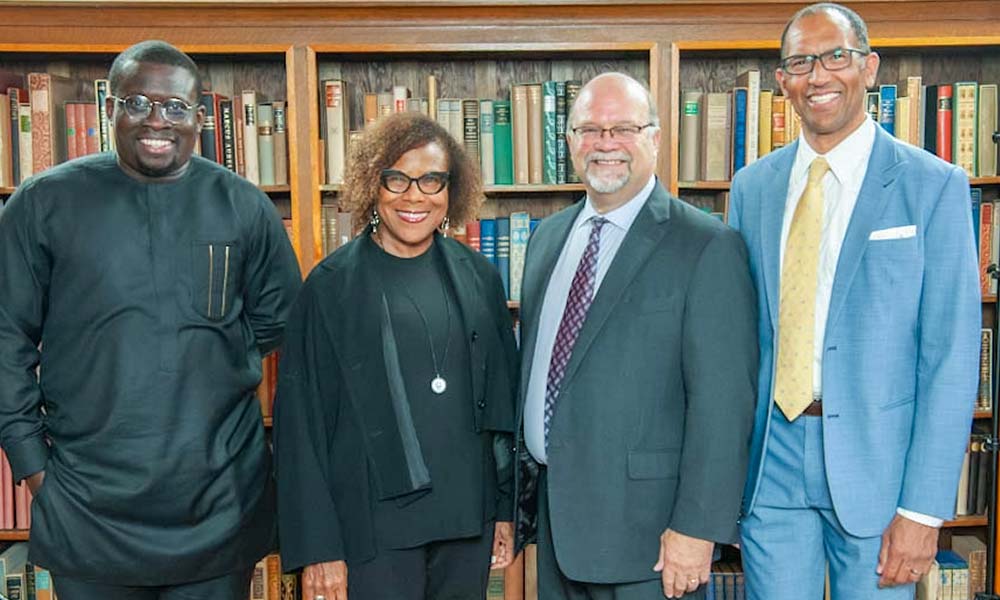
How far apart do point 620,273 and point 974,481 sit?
6.14 ft

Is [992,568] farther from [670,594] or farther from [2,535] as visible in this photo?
[2,535]

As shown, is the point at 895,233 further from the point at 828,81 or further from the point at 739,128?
the point at 739,128

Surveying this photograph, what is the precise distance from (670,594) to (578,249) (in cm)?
71

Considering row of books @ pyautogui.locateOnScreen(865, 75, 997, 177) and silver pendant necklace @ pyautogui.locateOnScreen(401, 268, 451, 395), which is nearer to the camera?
silver pendant necklace @ pyautogui.locateOnScreen(401, 268, 451, 395)

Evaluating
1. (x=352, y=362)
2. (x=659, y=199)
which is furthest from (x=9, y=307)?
(x=659, y=199)

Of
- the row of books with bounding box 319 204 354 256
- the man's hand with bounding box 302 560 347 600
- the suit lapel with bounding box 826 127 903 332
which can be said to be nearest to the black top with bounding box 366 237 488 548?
the man's hand with bounding box 302 560 347 600

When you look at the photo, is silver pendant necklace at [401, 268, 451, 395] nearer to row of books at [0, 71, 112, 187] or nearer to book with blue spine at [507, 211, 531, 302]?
book with blue spine at [507, 211, 531, 302]

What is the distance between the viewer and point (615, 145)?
1781 millimetres

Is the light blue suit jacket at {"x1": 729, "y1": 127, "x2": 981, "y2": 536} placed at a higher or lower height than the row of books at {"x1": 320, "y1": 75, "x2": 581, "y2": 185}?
lower

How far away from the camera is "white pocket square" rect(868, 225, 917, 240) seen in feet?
5.29

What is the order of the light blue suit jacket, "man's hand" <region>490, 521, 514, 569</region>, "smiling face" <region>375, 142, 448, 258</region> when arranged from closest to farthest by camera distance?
the light blue suit jacket, "smiling face" <region>375, 142, 448, 258</region>, "man's hand" <region>490, 521, 514, 569</region>

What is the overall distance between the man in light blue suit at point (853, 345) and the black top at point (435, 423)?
0.57m

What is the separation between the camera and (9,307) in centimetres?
174

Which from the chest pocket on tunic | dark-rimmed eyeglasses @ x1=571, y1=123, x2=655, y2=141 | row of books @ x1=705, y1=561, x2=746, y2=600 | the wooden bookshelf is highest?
dark-rimmed eyeglasses @ x1=571, y1=123, x2=655, y2=141
